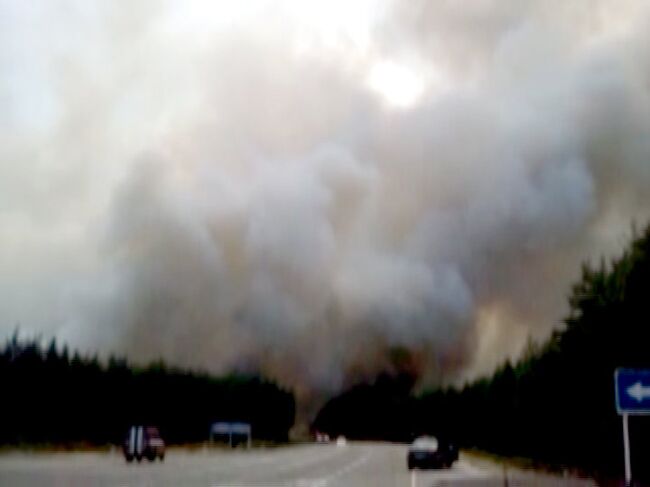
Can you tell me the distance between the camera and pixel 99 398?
54.7 meters

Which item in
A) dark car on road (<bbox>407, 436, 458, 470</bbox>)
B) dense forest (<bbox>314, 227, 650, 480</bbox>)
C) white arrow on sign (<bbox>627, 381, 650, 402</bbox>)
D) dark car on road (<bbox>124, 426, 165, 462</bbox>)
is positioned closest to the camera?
white arrow on sign (<bbox>627, 381, 650, 402</bbox>)

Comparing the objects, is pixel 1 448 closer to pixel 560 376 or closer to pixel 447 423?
pixel 560 376

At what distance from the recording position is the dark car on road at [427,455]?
1328 inches

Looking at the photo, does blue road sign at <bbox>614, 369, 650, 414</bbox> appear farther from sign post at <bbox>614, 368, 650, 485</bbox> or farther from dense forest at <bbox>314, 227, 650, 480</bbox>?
dense forest at <bbox>314, 227, 650, 480</bbox>

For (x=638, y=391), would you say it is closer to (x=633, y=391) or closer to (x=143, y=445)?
(x=633, y=391)

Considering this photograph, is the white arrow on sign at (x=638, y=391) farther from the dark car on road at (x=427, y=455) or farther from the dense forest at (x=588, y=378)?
the dark car on road at (x=427, y=455)

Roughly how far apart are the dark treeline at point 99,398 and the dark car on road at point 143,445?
5.32 meters

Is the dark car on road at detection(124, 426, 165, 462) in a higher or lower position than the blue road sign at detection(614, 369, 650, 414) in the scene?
lower

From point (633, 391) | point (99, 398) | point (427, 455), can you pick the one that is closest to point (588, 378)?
point (427, 455)

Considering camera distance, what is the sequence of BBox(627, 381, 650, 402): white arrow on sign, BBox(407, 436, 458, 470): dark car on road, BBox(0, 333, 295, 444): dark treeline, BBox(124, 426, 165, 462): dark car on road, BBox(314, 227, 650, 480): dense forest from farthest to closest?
BBox(0, 333, 295, 444): dark treeline, BBox(124, 426, 165, 462): dark car on road, BBox(407, 436, 458, 470): dark car on road, BBox(314, 227, 650, 480): dense forest, BBox(627, 381, 650, 402): white arrow on sign

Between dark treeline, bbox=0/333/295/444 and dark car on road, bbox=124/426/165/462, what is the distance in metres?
5.32

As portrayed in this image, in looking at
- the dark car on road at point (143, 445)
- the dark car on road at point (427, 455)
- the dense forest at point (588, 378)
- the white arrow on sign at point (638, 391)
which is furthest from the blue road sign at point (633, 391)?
the dark car on road at point (143, 445)

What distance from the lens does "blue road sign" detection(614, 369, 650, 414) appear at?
12617mm

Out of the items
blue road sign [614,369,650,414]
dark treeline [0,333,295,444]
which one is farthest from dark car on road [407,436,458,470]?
blue road sign [614,369,650,414]
